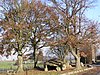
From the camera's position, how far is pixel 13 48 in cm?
4291

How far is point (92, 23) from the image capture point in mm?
53219

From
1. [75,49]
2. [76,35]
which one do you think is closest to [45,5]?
[76,35]

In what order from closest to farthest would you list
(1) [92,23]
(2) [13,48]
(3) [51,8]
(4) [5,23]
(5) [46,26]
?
(4) [5,23] < (2) [13,48] < (5) [46,26] < (3) [51,8] < (1) [92,23]

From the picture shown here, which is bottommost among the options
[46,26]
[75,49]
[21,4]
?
[75,49]

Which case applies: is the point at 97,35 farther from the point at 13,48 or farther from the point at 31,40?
the point at 13,48

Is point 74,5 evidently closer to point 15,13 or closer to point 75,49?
point 75,49

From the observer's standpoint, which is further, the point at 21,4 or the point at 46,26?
the point at 46,26

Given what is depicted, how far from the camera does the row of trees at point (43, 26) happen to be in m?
41.0

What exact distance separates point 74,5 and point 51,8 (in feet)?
16.8

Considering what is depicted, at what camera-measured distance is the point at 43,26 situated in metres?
45.1

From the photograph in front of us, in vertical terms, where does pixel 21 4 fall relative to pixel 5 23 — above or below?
above

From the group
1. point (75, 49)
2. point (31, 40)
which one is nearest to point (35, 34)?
point (31, 40)

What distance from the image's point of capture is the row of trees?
134 feet

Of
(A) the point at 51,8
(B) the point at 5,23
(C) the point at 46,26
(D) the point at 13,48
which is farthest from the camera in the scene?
(A) the point at 51,8
